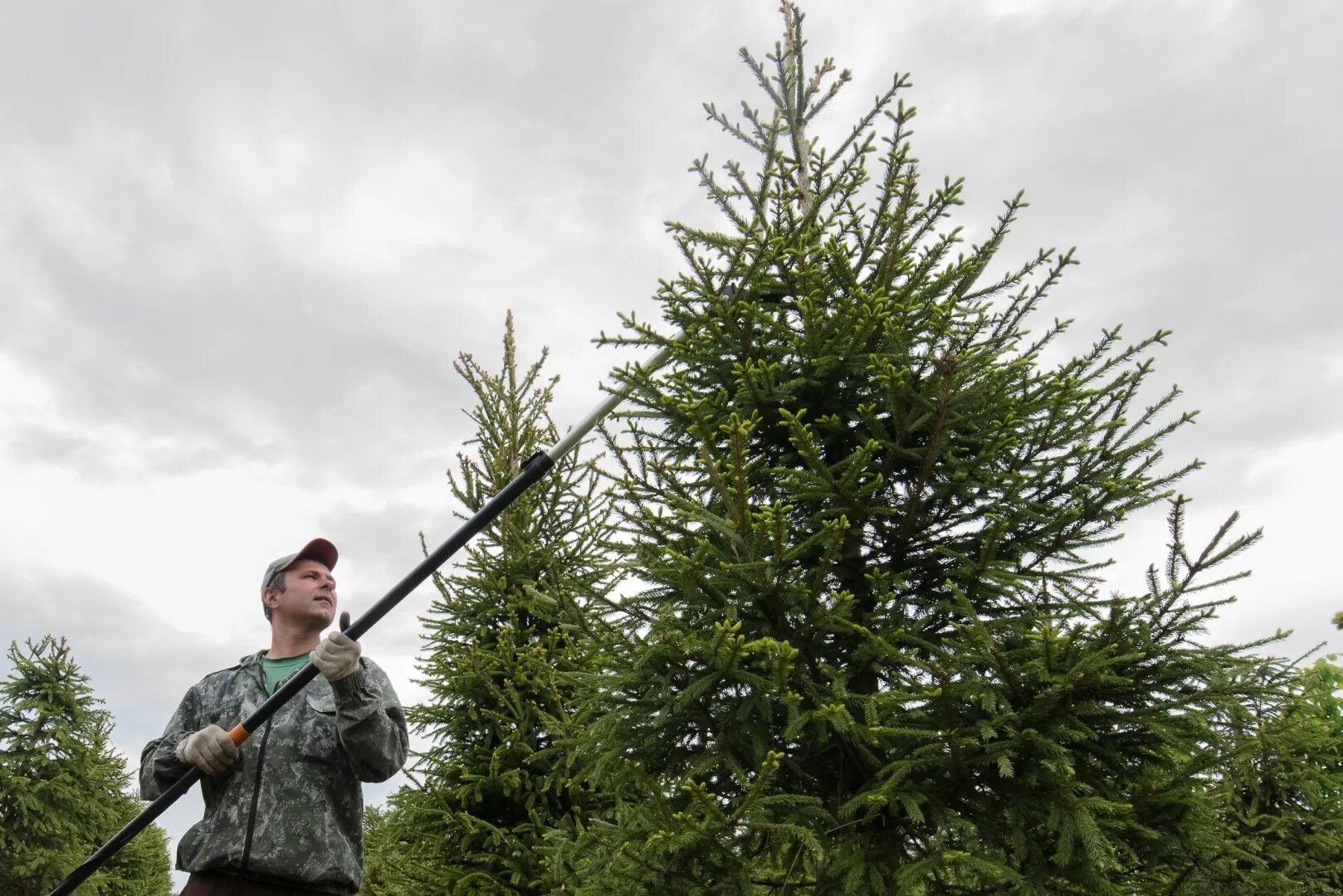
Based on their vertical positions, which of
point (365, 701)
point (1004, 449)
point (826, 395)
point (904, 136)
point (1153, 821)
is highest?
point (904, 136)

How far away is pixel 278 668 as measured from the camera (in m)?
4.44

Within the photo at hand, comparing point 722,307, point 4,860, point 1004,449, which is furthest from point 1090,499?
point 4,860

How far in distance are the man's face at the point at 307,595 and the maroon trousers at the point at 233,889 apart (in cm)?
115

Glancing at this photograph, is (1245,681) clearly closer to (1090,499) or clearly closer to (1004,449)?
(1090,499)

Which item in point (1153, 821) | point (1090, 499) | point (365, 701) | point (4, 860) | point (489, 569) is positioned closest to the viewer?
point (365, 701)

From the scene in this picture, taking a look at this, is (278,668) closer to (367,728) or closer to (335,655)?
(367,728)

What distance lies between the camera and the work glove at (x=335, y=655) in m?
3.67

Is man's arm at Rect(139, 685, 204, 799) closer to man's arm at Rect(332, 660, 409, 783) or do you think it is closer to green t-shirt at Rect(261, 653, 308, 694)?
green t-shirt at Rect(261, 653, 308, 694)

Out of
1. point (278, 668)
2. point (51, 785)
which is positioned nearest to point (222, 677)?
point (278, 668)

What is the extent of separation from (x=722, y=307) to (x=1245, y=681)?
3123 millimetres

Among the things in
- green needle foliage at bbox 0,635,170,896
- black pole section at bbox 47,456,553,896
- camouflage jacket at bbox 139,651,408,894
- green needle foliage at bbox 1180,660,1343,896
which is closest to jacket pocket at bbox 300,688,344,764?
camouflage jacket at bbox 139,651,408,894

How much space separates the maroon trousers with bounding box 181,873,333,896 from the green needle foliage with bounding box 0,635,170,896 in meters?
13.5

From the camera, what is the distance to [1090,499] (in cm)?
476

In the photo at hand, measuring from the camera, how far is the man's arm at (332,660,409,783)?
380 centimetres
